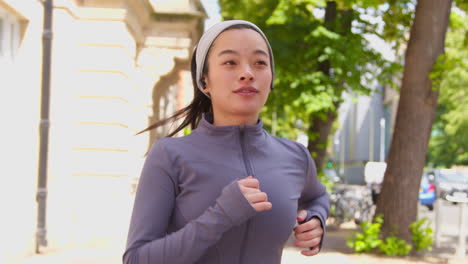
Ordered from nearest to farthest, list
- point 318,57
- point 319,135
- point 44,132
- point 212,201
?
A: point 212,201 < point 44,132 < point 318,57 < point 319,135

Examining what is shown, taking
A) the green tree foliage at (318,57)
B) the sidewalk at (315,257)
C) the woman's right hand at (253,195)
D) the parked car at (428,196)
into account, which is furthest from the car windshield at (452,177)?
the woman's right hand at (253,195)

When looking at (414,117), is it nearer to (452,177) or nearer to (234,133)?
(234,133)

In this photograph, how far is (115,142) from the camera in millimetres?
9750

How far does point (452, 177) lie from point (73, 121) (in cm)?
2141

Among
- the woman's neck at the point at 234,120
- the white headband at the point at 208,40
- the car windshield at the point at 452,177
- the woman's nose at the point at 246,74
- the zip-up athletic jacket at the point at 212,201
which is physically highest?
the white headband at the point at 208,40

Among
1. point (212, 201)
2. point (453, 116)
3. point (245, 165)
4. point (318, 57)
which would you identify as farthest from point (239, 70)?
point (453, 116)

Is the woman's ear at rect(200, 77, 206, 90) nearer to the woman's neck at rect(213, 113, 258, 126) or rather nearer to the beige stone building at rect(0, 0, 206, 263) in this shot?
the woman's neck at rect(213, 113, 258, 126)

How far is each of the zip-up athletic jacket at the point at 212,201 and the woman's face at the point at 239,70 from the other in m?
0.09

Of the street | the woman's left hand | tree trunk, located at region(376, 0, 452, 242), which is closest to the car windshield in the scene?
the street

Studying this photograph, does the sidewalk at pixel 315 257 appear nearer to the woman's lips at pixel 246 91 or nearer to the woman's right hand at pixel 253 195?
the woman's lips at pixel 246 91

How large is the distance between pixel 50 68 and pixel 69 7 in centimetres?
116

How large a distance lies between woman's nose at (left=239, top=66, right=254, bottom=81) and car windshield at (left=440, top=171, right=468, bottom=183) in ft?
87.8

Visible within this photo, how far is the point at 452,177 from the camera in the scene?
87.6 ft

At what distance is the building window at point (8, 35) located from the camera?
7.64 metres
